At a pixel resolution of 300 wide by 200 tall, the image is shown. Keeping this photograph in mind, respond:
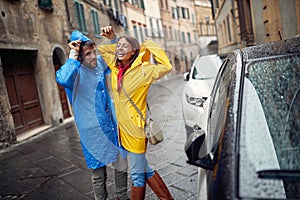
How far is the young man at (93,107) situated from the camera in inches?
92.0

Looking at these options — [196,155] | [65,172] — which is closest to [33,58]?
[65,172]

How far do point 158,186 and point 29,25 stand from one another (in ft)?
24.7

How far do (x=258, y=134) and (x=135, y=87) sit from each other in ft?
3.64

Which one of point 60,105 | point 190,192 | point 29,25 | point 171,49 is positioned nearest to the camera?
point 171,49

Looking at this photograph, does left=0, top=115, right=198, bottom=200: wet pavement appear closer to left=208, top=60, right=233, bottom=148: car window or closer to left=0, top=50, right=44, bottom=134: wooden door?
left=208, top=60, right=233, bottom=148: car window

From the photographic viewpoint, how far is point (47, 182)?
384 centimetres

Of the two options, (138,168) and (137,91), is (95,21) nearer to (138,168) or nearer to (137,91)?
(137,91)

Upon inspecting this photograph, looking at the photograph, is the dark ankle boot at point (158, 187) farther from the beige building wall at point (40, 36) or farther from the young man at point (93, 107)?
the beige building wall at point (40, 36)

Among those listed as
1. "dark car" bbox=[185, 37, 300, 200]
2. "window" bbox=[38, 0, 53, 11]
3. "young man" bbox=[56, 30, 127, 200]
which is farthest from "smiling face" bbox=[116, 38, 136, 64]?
"window" bbox=[38, 0, 53, 11]

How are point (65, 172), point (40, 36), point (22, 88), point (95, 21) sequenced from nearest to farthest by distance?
1. point (65, 172)
2. point (22, 88)
3. point (40, 36)
4. point (95, 21)

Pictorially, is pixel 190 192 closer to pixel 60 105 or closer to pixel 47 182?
pixel 47 182

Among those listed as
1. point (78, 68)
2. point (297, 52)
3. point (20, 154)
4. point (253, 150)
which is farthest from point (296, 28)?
point (20, 154)

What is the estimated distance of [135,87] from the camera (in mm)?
2172

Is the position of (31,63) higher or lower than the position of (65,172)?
higher
